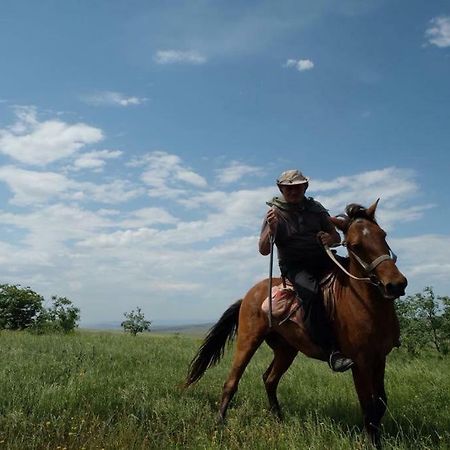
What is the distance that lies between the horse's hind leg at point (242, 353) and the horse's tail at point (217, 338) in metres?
0.87

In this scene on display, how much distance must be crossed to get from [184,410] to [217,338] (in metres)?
1.91

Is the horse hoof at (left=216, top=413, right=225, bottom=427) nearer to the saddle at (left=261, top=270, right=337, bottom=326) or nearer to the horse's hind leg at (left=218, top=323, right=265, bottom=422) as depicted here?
the horse's hind leg at (left=218, top=323, right=265, bottom=422)

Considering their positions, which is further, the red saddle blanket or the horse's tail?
the horse's tail

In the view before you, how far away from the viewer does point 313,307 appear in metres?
5.77

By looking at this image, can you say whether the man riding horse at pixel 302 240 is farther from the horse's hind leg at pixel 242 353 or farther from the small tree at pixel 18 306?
the small tree at pixel 18 306

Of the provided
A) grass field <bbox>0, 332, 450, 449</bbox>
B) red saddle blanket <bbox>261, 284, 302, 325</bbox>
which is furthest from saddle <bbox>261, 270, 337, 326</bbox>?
grass field <bbox>0, 332, 450, 449</bbox>

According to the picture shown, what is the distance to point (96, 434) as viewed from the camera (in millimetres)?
5094

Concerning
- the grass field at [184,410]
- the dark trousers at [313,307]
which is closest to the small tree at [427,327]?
the grass field at [184,410]

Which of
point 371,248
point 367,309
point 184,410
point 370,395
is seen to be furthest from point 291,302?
point 184,410

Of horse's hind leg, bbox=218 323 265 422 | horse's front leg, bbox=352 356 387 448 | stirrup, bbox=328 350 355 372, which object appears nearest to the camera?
horse's front leg, bbox=352 356 387 448

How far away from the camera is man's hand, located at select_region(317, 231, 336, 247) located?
5816 millimetres

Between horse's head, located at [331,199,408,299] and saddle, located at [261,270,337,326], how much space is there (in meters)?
0.70

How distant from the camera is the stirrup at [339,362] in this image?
5328 millimetres

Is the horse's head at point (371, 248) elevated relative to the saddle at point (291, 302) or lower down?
elevated
